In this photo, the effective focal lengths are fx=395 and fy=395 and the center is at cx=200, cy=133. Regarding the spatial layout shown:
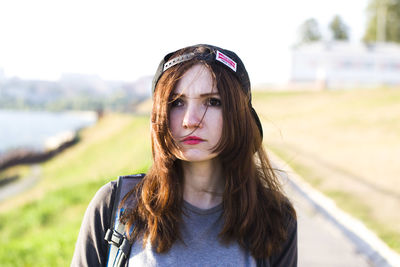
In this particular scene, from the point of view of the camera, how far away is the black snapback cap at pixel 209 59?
1.68 meters

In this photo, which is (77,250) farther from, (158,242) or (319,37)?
(319,37)

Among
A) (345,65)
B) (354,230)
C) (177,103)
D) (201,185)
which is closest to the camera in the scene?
(177,103)

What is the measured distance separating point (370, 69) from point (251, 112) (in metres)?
57.9

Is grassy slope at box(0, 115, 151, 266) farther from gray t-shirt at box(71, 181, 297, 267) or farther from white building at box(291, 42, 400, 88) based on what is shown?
white building at box(291, 42, 400, 88)

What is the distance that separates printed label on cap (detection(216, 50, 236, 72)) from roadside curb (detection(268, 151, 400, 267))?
155 cm

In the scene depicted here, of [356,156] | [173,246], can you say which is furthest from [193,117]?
[356,156]

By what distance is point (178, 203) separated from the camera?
5.72 feet

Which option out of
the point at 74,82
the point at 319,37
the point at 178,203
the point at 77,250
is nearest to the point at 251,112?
the point at 178,203

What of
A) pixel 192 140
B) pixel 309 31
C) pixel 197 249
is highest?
pixel 309 31

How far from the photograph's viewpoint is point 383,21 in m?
65.4

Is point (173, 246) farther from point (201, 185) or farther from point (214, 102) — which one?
point (214, 102)

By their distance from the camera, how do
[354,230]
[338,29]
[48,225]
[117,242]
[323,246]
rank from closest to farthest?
1. [117,242]
2. [323,246]
3. [354,230]
4. [48,225]
5. [338,29]

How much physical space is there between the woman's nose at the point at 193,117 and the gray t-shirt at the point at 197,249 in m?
0.37

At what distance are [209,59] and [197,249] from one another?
79cm
